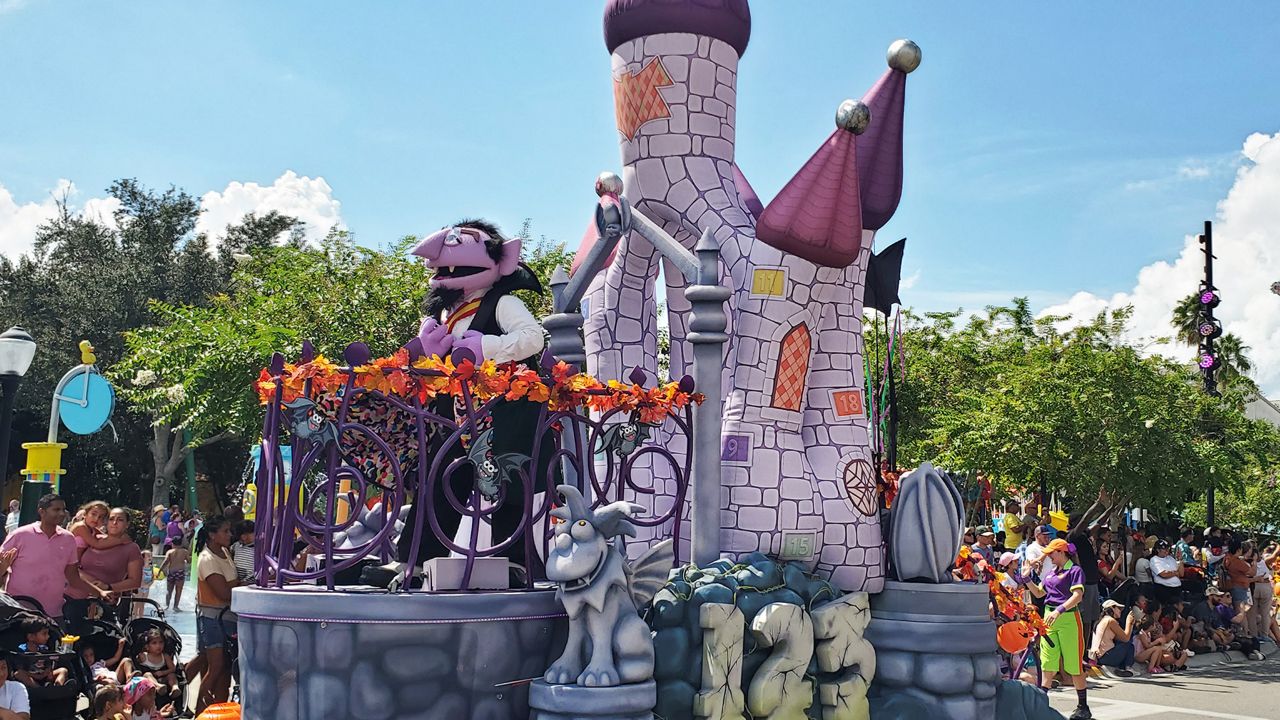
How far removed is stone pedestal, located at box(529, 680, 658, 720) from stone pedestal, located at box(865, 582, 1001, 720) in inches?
76.8

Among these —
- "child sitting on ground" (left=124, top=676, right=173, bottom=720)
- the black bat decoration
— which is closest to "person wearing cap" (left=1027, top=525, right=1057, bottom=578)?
the black bat decoration

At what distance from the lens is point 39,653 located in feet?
20.4

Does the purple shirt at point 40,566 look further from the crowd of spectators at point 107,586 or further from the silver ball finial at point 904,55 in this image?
the silver ball finial at point 904,55

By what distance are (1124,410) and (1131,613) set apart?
471cm

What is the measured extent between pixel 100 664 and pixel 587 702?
403cm

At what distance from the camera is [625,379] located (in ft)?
23.4

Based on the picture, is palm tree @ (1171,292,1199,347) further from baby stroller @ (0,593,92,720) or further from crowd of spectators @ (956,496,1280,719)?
baby stroller @ (0,593,92,720)

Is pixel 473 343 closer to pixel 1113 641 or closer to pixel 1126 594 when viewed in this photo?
pixel 1113 641

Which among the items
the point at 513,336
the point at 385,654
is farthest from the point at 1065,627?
the point at 385,654

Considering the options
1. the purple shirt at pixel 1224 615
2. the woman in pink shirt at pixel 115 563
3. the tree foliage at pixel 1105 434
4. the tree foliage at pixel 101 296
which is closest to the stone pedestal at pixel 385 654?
the woman in pink shirt at pixel 115 563

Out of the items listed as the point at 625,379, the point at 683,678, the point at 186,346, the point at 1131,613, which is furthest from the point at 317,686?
the point at 186,346

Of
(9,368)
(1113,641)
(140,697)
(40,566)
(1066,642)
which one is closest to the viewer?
(140,697)

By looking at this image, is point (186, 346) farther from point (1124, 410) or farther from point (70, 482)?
point (70, 482)

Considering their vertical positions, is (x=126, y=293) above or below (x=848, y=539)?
above
